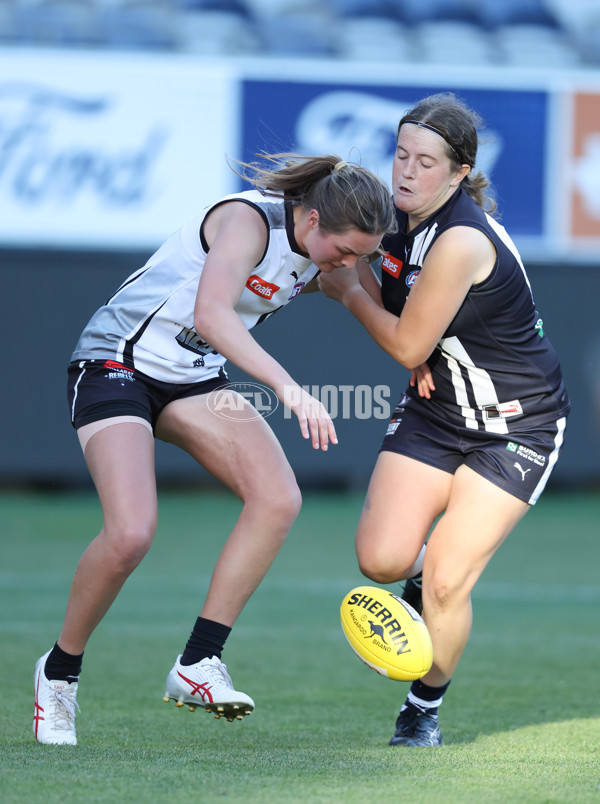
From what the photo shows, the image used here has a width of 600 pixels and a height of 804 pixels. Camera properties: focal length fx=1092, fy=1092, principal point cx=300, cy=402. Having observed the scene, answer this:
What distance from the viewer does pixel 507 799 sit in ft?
→ 9.22

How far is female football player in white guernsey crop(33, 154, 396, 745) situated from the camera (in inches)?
135

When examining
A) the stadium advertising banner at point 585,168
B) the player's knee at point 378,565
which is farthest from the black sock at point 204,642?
the stadium advertising banner at point 585,168

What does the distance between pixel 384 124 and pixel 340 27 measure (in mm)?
1795

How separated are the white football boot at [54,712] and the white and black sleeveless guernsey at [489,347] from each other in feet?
5.21

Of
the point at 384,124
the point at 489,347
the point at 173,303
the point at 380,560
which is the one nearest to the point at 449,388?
the point at 489,347

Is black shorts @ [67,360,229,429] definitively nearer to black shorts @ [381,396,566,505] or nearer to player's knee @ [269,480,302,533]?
player's knee @ [269,480,302,533]

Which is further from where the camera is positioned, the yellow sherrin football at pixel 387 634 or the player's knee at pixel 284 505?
the player's knee at pixel 284 505

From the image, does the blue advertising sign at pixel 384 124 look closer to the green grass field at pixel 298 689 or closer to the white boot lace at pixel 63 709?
the green grass field at pixel 298 689

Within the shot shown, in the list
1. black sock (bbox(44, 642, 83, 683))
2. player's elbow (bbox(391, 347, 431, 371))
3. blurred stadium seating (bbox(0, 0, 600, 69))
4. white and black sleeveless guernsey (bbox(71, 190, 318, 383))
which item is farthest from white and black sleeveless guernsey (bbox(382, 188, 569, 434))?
blurred stadium seating (bbox(0, 0, 600, 69))

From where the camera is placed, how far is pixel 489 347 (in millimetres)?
3764

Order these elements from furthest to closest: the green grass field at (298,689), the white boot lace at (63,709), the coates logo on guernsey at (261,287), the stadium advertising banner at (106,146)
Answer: the stadium advertising banner at (106,146)
the coates logo on guernsey at (261,287)
the white boot lace at (63,709)
the green grass field at (298,689)

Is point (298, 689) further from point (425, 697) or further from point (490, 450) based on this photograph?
point (490, 450)

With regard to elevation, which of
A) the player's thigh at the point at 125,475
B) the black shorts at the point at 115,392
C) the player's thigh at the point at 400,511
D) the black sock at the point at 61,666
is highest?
the black shorts at the point at 115,392

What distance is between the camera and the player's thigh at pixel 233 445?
367cm
